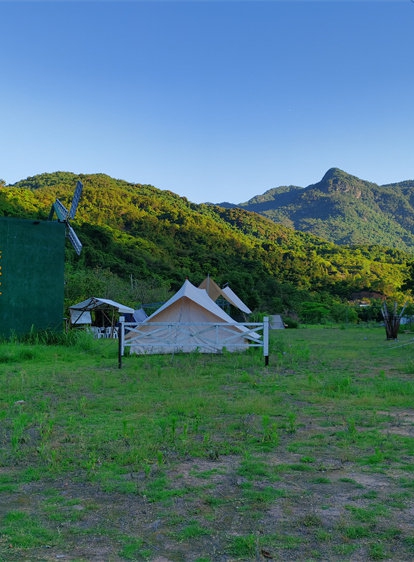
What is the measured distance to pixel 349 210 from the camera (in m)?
123

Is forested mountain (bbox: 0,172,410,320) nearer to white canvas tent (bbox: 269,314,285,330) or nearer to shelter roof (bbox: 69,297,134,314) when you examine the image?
white canvas tent (bbox: 269,314,285,330)

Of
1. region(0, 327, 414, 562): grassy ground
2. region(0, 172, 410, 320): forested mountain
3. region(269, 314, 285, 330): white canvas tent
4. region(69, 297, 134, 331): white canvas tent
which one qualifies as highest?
region(0, 172, 410, 320): forested mountain

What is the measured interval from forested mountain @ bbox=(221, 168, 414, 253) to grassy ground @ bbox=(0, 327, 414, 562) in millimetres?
104295

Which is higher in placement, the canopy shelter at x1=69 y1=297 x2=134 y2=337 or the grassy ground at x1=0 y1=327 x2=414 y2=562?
the canopy shelter at x1=69 y1=297 x2=134 y2=337

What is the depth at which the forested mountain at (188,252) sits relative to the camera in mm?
48000

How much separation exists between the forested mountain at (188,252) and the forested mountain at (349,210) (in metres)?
26.2

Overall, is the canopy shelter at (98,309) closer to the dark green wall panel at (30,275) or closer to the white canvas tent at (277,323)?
the dark green wall panel at (30,275)

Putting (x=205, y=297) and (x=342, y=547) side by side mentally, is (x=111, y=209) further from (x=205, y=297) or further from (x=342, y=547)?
(x=342, y=547)

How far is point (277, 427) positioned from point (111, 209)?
61563 millimetres

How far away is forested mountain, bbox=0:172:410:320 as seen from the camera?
157ft

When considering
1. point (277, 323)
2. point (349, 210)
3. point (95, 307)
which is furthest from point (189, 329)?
point (349, 210)

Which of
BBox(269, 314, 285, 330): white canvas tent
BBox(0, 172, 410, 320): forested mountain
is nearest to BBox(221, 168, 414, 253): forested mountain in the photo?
BBox(0, 172, 410, 320): forested mountain

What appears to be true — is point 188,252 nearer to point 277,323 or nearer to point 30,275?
point 277,323

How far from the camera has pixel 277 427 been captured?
5.60 m
